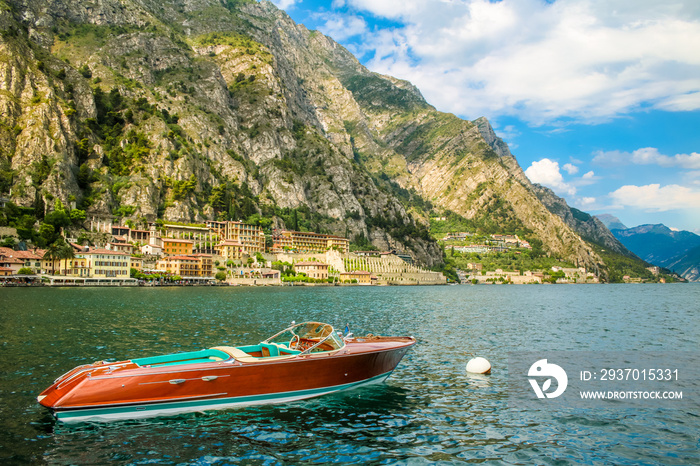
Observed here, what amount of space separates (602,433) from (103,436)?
16299 millimetres

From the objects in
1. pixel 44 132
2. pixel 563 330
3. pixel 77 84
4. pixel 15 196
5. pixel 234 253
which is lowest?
pixel 563 330

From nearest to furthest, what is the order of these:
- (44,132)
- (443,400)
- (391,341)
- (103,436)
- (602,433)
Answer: (103,436) → (602,433) → (443,400) → (391,341) → (44,132)

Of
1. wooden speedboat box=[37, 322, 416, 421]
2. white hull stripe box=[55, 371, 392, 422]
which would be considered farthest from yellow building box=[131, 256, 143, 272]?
white hull stripe box=[55, 371, 392, 422]

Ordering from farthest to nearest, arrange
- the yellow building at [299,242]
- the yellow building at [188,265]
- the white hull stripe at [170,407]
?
the yellow building at [299,242], the yellow building at [188,265], the white hull stripe at [170,407]

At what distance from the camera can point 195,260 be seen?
5605 inches

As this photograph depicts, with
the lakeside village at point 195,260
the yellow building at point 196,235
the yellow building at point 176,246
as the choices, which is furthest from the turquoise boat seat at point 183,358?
the yellow building at point 196,235

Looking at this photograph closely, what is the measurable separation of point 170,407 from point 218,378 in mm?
1803

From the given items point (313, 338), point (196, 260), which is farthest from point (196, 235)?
point (313, 338)

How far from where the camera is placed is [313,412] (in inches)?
683

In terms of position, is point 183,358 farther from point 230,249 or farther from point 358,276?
point 358,276

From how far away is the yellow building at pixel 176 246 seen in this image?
146 metres

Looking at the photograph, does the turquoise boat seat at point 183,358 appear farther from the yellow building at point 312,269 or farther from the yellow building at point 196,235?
the yellow building at point 312,269

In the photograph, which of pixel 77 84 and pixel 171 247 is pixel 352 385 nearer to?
pixel 171 247

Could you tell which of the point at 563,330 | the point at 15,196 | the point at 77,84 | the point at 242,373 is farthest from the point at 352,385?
the point at 77,84
